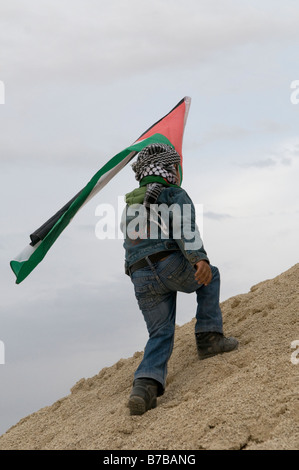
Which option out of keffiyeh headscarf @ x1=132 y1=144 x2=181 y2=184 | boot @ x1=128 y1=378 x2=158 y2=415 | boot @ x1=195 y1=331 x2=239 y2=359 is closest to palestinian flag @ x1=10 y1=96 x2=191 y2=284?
keffiyeh headscarf @ x1=132 y1=144 x2=181 y2=184

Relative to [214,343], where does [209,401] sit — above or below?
below

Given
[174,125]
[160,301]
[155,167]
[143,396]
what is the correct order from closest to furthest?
1. [143,396]
2. [160,301]
3. [155,167]
4. [174,125]

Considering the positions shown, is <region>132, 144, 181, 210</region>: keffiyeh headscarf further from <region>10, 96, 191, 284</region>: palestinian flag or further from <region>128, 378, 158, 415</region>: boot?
<region>128, 378, 158, 415</region>: boot

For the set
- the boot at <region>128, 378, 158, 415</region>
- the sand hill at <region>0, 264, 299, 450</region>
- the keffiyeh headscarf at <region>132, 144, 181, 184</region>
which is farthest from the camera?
the keffiyeh headscarf at <region>132, 144, 181, 184</region>

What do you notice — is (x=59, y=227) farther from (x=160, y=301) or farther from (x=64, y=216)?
(x=160, y=301)

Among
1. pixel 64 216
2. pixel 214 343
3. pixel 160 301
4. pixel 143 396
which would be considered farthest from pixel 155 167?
pixel 143 396

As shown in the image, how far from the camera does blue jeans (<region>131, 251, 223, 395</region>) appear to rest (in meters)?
4.73

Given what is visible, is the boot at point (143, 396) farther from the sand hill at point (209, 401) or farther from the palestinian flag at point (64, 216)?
the palestinian flag at point (64, 216)

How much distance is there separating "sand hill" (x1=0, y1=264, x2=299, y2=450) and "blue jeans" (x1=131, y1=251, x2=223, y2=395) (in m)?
0.30

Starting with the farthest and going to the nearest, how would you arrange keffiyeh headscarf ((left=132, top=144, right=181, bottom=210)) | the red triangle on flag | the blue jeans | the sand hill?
the red triangle on flag, keffiyeh headscarf ((left=132, top=144, right=181, bottom=210)), the blue jeans, the sand hill

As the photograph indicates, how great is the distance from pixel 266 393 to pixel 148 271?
50.6 inches

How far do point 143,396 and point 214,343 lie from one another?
0.92 metres

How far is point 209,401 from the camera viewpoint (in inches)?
168

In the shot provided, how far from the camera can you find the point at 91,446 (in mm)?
4309
